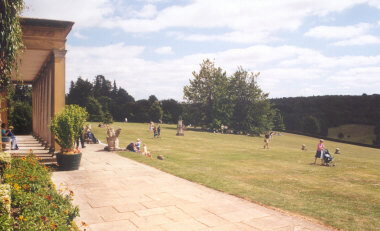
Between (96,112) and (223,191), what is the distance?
53.2m

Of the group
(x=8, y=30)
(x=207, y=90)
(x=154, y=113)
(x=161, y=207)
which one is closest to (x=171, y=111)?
(x=154, y=113)

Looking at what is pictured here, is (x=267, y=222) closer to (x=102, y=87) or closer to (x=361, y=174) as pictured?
(x=361, y=174)

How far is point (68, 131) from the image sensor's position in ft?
32.8

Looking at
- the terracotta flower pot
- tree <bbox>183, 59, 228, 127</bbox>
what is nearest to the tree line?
tree <bbox>183, 59, 228, 127</bbox>

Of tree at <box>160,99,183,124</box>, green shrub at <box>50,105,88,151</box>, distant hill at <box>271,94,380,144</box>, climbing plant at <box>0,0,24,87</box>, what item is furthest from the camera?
tree at <box>160,99,183,124</box>

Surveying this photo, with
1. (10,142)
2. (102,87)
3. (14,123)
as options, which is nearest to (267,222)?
(10,142)

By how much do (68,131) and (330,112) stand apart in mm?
76415

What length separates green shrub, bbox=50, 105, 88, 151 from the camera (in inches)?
392

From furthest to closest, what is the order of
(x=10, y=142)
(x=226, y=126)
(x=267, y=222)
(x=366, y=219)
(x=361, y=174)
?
(x=226, y=126), (x=361, y=174), (x=10, y=142), (x=366, y=219), (x=267, y=222)

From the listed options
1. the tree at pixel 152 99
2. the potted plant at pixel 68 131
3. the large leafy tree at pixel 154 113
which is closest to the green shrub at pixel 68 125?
the potted plant at pixel 68 131

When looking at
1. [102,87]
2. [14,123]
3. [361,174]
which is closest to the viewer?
[361,174]

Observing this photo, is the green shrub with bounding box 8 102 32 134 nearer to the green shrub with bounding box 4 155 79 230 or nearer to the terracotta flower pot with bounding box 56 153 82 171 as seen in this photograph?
the terracotta flower pot with bounding box 56 153 82 171

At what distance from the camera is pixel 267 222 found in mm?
5707

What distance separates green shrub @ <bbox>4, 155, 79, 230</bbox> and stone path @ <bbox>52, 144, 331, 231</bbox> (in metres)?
0.59
